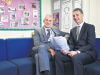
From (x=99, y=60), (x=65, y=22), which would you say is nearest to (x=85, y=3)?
(x=65, y=22)

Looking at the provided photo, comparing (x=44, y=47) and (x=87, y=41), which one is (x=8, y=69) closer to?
(x=44, y=47)

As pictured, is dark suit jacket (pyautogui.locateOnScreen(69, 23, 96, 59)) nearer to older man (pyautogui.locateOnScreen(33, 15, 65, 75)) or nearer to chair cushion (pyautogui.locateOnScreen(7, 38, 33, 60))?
older man (pyautogui.locateOnScreen(33, 15, 65, 75))

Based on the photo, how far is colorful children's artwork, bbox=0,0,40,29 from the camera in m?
3.55

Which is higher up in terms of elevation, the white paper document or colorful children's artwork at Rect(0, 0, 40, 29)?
colorful children's artwork at Rect(0, 0, 40, 29)

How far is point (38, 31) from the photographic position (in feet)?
10.1

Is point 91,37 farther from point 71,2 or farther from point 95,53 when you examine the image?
point 71,2

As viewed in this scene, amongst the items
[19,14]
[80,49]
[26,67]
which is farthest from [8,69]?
[19,14]

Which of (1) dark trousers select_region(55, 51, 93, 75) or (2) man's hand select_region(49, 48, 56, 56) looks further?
(2) man's hand select_region(49, 48, 56, 56)

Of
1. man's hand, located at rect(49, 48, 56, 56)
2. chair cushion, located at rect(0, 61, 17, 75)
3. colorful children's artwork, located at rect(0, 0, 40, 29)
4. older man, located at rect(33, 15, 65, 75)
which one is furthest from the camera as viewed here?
colorful children's artwork, located at rect(0, 0, 40, 29)

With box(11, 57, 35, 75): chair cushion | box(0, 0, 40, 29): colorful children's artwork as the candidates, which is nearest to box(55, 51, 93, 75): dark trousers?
box(11, 57, 35, 75): chair cushion

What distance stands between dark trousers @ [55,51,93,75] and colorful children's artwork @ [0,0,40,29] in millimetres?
1413

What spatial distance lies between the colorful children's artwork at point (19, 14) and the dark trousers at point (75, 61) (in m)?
1.41

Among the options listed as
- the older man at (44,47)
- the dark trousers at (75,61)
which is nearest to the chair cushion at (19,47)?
the older man at (44,47)

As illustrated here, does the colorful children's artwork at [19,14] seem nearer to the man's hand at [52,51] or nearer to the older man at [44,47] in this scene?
the older man at [44,47]
